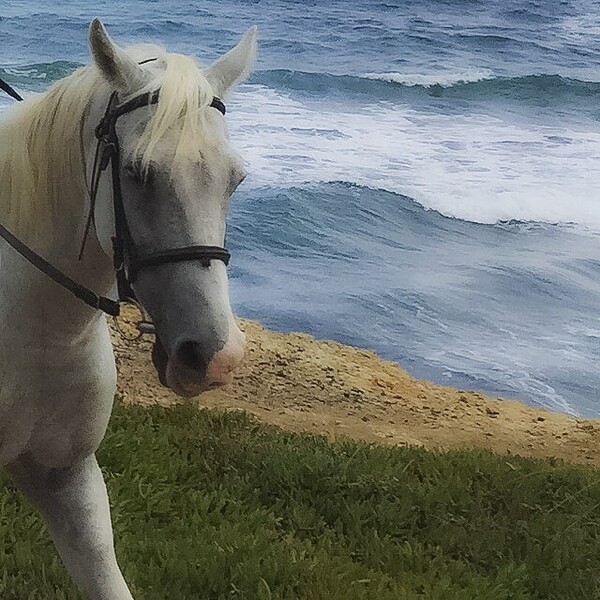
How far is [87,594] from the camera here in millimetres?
1575

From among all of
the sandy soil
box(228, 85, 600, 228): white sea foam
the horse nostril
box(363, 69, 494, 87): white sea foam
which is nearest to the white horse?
the horse nostril

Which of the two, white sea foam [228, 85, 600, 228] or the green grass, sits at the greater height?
white sea foam [228, 85, 600, 228]

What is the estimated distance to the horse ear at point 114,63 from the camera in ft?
3.79

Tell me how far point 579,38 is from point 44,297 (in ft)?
13.4

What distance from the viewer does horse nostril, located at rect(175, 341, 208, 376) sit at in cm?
112

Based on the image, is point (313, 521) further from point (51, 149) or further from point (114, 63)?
point (114, 63)

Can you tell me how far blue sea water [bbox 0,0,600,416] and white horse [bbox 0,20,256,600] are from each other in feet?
8.82

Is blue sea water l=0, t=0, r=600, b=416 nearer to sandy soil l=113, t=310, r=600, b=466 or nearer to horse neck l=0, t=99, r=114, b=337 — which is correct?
sandy soil l=113, t=310, r=600, b=466

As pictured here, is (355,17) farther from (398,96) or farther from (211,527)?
(211,527)

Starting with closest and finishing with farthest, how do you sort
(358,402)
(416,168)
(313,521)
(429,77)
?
(313,521) → (358,402) → (416,168) → (429,77)

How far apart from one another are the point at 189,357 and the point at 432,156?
3.97 meters

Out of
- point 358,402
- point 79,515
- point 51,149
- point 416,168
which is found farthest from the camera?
point 416,168

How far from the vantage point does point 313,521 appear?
8.11 feet

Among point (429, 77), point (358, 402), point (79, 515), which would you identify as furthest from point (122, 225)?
point (429, 77)
